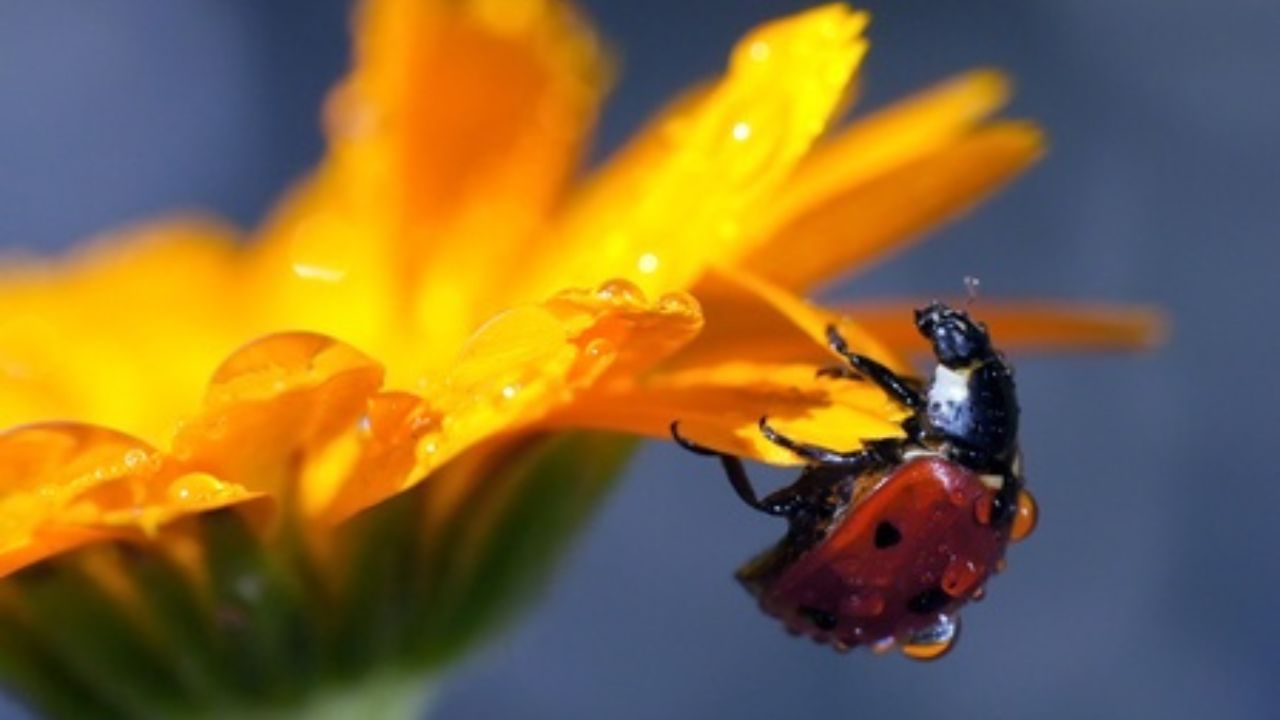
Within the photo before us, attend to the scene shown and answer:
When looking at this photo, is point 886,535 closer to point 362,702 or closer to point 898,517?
point 898,517

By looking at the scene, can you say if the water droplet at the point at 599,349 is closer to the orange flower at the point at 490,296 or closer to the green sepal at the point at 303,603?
the orange flower at the point at 490,296

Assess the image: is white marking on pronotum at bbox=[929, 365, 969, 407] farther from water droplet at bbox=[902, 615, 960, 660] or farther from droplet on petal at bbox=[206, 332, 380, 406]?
droplet on petal at bbox=[206, 332, 380, 406]

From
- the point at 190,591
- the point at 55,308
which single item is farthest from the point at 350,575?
the point at 55,308

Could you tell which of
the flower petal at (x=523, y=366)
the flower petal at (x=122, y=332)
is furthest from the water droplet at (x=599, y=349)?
the flower petal at (x=122, y=332)

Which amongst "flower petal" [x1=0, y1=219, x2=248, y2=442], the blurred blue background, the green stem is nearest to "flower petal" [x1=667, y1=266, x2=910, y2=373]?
the green stem

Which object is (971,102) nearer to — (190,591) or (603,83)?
(603,83)
